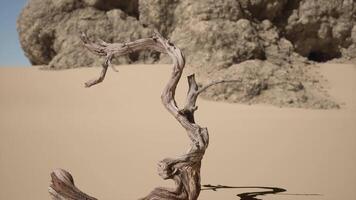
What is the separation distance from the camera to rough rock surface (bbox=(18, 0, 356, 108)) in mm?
9320

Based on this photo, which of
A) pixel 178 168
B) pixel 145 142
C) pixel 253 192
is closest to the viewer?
pixel 178 168

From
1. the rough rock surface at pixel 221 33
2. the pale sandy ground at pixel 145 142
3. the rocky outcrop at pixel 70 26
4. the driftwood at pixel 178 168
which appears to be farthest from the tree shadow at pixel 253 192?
the rocky outcrop at pixel 70 26

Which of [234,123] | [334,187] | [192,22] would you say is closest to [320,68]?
[192,22]

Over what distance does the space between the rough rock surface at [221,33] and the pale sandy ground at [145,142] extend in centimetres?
111

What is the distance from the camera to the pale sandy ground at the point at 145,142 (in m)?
4.06

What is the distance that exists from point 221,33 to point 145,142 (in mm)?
5360

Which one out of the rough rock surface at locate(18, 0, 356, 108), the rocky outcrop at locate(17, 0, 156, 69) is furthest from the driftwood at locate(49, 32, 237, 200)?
the rocky outcrop at locate(17, 0, 156, 69)

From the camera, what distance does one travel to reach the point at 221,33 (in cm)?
1012

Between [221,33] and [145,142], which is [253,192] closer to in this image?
[145,142]

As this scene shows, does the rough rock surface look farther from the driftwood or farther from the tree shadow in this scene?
the driftwood

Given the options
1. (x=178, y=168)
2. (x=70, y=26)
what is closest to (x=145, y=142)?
(x=178, y=168)

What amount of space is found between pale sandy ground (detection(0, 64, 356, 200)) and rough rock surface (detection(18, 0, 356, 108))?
43.9 inches

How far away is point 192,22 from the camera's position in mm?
10570

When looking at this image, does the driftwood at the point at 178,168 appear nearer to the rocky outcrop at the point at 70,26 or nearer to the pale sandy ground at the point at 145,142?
the pale sandy ground at the point at 145,142
